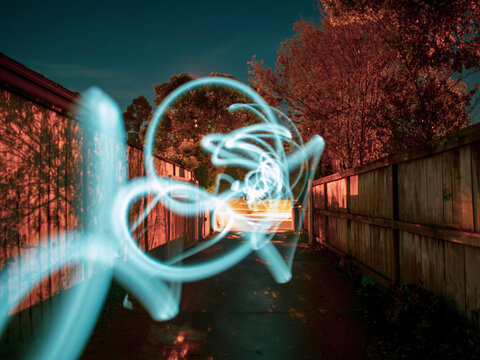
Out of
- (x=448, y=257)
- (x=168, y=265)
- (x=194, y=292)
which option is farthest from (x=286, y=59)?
(x=448, y=257)

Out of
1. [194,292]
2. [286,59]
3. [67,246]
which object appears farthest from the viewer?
[286,59]

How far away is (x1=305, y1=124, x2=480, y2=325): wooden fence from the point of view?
11.6 feet

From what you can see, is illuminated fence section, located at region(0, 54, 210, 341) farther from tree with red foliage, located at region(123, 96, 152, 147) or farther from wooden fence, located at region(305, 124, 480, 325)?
tree with red foliage, located at region(123, 96, 152, 147)

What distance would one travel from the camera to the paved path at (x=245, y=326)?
3.99 metres

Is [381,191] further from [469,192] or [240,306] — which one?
[240,306]

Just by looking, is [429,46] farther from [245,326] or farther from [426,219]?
[245,326]

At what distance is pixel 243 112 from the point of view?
2466 centimetres

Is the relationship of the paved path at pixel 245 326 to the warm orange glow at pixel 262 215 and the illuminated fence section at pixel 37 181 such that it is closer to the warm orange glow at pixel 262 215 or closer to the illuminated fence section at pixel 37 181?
the illuminated fence section at pixel 37 181

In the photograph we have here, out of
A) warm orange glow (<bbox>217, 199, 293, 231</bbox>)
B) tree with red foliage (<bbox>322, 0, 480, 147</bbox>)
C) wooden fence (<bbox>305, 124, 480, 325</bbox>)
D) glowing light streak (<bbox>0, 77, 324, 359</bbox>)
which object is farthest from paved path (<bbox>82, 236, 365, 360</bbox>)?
warm orange glow (<bbox>217, 199, 293, 231</bbox>)

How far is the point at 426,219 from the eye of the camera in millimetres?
4500

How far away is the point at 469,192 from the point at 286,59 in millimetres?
10842

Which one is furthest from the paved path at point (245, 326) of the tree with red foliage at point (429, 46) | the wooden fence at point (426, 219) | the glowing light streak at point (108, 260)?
the tree with red foliage at point (429, 46)

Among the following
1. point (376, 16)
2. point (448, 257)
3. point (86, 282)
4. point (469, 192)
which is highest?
point (376, 16)

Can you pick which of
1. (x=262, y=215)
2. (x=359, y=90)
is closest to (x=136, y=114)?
(x=262, y=215)
